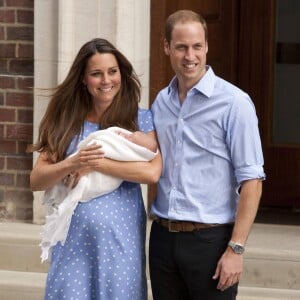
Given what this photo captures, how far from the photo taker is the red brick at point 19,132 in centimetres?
636

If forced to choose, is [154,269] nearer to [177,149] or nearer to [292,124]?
[177,149]

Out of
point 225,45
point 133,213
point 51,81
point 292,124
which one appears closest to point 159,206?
point 133,213

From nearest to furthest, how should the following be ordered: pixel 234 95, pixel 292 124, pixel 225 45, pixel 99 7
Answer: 1. pixel 234 95
2. pixel 99 7
3. pixel 225 45
4. pixel 292 124

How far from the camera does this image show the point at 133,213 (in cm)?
387

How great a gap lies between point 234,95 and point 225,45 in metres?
3.57

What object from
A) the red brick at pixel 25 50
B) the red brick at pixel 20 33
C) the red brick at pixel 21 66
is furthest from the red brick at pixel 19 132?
the red brick at pixel 20 33

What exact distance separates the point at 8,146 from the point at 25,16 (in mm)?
871

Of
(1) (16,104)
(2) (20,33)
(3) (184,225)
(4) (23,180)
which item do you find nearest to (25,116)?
(1) (16,104)

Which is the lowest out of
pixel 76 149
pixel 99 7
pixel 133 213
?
pixel 133 213

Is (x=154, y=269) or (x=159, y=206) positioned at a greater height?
A: (x=159, y=206)

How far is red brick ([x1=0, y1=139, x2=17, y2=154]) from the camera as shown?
20.9 feet

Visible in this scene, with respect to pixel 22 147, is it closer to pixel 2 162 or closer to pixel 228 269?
pixel 2 162

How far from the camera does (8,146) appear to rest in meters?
6.39

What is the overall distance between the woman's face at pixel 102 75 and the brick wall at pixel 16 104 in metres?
2.52
